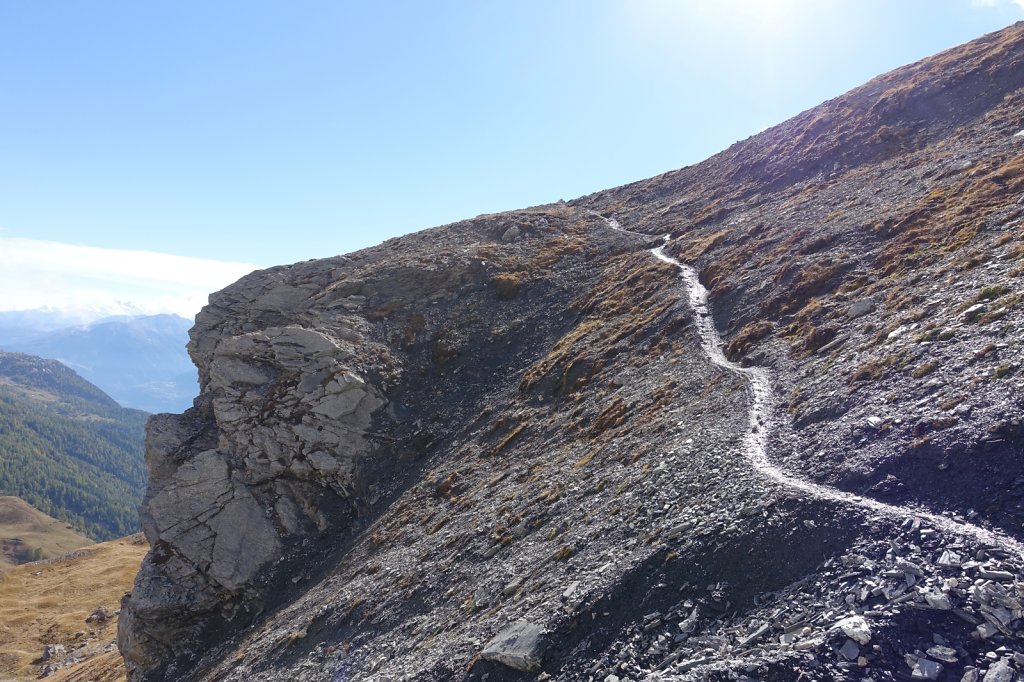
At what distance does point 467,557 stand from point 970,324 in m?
20.0

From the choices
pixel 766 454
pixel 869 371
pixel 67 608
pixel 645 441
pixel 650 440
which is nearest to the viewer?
pixel 766 454

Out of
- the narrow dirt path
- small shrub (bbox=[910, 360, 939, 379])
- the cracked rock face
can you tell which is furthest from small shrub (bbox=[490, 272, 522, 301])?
small shrub (bbox=[910, 360, 939, 379])

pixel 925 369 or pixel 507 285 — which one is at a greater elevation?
pixel 507 285

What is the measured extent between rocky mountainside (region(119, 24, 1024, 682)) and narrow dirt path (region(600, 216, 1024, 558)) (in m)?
0.11

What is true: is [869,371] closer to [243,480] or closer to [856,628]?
[856,628]

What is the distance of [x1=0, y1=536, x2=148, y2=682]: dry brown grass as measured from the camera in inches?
2203

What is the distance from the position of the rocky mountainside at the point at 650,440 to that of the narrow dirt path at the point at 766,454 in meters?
0.11

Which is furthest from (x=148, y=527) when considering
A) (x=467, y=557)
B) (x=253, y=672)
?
(x=467, y=557)

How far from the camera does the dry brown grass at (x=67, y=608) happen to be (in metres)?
56.0

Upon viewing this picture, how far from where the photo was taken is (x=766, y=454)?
18328 mm

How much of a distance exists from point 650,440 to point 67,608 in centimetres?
9623

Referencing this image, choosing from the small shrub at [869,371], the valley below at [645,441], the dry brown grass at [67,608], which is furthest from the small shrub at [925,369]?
the dry brown grass at [67,608]

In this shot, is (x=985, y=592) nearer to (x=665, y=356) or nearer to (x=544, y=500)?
(x=544, y=500)

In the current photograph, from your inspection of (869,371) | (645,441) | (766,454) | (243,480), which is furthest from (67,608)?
(869,371)
